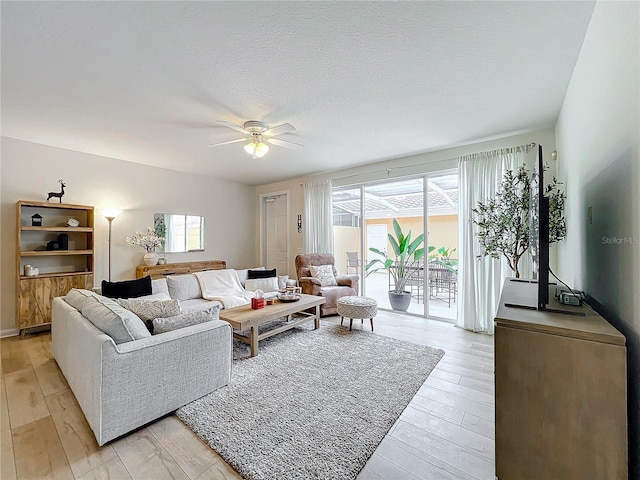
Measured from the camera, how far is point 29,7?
1.55 metres

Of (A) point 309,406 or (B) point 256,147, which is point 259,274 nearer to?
(B) point 256,147

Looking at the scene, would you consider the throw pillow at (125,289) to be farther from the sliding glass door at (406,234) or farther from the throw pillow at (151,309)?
the sliding glass door at (406,234)

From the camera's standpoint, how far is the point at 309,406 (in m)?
2.05

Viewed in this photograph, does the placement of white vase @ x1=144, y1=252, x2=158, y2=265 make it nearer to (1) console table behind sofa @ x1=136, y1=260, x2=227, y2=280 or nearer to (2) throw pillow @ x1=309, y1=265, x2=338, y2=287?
(1) console table behind sofa @ x1=136, y1=260, x2=227, y2=280

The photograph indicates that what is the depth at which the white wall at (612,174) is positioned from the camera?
3.64 ft

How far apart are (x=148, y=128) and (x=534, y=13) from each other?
3.74 meters

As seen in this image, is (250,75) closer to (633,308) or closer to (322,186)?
(633,308)

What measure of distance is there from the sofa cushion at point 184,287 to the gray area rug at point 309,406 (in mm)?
1311

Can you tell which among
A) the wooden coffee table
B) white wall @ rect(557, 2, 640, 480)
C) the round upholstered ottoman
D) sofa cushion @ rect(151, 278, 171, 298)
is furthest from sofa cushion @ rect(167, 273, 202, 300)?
white wall @ rect(557, 2, 640, 480)

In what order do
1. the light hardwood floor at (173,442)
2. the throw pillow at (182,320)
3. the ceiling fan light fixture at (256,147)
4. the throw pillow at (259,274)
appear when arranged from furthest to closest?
the throw pillow at (259,274) < the ceiling fan light fixture at (256,147) < the throw pillow at (182,320) < the light hardwood floor at (173,442)

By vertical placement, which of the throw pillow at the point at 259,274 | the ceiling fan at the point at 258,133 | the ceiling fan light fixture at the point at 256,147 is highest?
the ceiling fan at the point at 258,133

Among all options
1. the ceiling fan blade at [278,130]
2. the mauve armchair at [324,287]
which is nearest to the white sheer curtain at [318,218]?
the mauve armchair at [324,287]

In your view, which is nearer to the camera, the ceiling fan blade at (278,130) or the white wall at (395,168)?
the ceiling fan blade at (278,130)

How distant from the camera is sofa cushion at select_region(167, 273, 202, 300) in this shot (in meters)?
3.85
